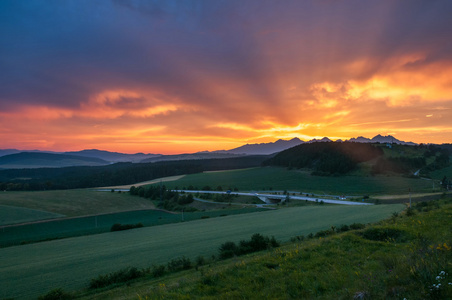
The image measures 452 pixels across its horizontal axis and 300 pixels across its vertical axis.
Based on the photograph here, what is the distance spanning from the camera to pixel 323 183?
108750 mm

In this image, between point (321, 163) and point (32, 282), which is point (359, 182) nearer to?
point (321, 163)

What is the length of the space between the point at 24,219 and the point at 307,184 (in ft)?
316

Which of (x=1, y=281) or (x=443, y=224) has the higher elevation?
(x=443, y=224)

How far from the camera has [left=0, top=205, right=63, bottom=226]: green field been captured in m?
57.4

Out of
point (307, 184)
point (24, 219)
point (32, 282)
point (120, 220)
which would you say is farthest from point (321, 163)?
point (32, 282)

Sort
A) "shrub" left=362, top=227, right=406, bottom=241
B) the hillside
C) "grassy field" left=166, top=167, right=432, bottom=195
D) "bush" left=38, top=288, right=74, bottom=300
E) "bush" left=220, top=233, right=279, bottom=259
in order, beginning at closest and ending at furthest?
1. "shrub" left=362, top=227, right=406, bottom=241
2. "bush" left=38, top=288, right=74, bottom=300
3. "bush" left=220, top=233, right=279, bottom=259
4. "grassy field" left=166, top=167, right=432, bottom=195
5. the hillside

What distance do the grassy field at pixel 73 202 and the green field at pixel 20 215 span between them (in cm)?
295

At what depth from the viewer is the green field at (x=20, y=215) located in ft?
188

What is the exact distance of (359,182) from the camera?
103000mm

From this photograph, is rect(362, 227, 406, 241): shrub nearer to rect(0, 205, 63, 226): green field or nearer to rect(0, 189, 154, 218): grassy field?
rect(0, 205, 63, 226): green field

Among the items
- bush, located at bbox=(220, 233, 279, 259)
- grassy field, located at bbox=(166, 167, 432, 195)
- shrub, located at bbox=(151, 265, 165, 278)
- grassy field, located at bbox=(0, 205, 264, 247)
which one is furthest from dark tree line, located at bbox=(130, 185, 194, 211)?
shrub, located at bbox=(151, 265, 165, 278)

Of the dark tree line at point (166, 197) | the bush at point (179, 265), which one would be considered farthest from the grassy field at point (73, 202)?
the bush at point (179, 265)

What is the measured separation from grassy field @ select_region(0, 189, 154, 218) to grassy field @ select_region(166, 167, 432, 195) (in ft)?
127

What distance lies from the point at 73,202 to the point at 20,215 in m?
18.8
